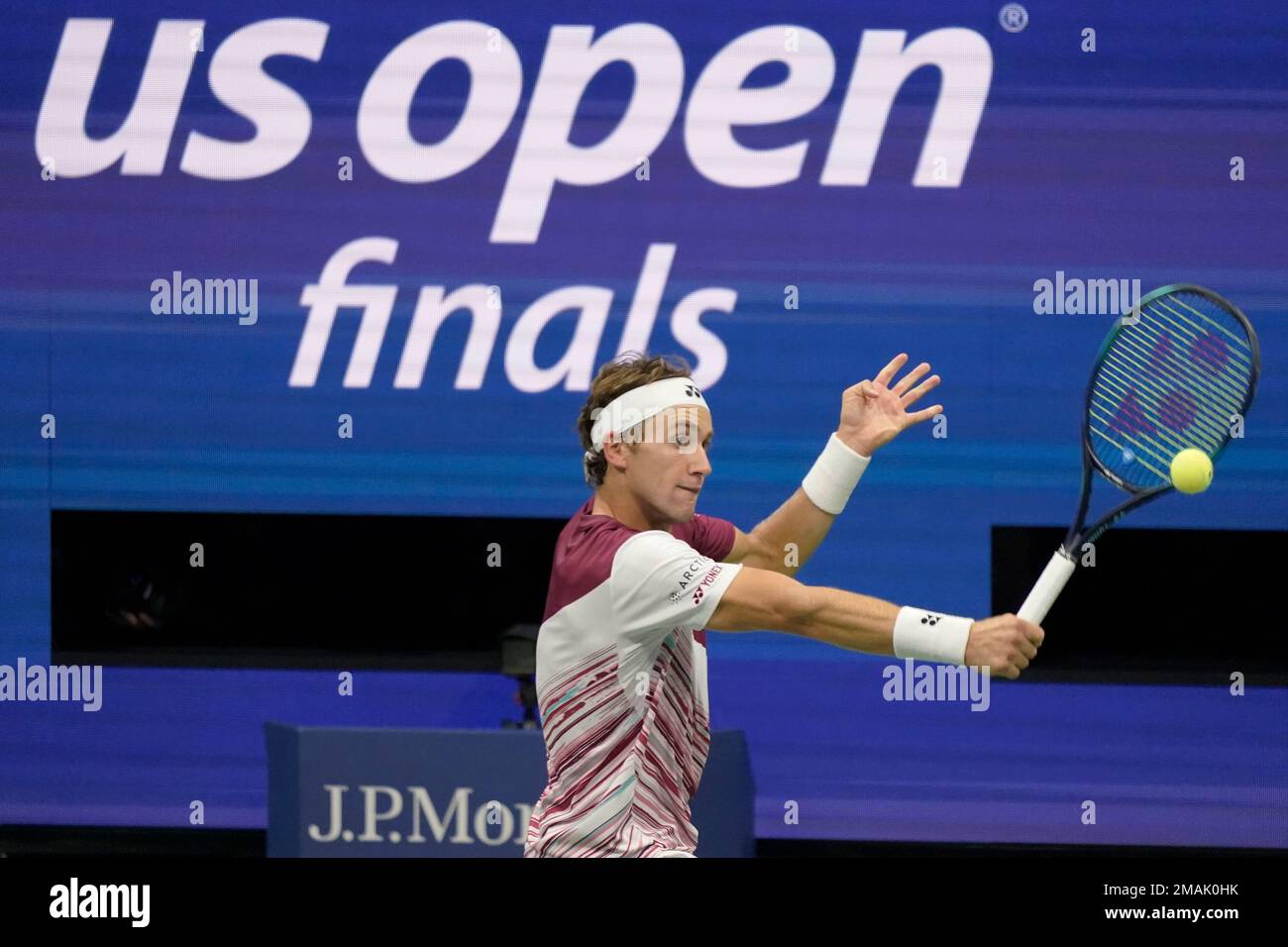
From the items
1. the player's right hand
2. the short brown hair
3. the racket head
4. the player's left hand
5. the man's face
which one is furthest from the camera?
the racket head

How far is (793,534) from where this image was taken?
177 inches

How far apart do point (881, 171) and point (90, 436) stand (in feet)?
9.89

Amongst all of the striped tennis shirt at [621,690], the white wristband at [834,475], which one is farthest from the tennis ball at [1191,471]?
the striped tennis shirt at [621,690]

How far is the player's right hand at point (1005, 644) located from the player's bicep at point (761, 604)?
328 mm

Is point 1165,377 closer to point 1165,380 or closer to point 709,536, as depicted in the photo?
point 1165,380

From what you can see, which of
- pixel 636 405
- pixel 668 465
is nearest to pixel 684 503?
pixel 668 465

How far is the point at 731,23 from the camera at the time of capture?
22.6 feet

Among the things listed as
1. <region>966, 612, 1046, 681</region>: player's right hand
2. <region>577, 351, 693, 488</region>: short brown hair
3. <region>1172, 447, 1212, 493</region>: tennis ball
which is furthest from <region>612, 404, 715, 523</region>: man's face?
<region>1172, 447, 1212, 493</region>: tennis ball

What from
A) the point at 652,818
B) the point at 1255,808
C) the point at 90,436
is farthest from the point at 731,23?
the point at 652,818

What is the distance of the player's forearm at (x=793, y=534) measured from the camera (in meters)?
4.46

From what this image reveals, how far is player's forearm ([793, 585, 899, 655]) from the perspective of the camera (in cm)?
373

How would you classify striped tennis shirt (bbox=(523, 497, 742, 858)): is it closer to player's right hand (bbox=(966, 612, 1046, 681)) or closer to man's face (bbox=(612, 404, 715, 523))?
man's face (bbox=(612, 404, 715, 523))

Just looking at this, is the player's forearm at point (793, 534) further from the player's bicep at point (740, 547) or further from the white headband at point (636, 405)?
the white headband at point (636, 405)
